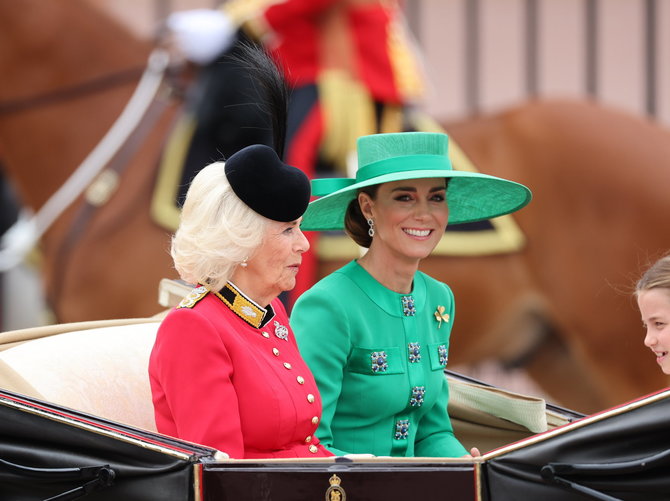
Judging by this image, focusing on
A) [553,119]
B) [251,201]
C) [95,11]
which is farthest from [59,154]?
[251,201]

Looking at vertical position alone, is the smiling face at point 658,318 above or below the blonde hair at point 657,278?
below

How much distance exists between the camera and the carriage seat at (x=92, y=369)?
1.94 meters

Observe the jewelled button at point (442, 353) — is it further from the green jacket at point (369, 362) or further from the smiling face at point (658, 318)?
the smiling face at point (658, 318)

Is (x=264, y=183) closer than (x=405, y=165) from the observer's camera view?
Yes

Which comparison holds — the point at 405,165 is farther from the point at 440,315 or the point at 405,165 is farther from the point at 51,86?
the point at 51,86

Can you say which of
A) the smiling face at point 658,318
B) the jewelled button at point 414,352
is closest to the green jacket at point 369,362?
the jewelled button at point 414,352

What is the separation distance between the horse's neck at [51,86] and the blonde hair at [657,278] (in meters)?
2.52

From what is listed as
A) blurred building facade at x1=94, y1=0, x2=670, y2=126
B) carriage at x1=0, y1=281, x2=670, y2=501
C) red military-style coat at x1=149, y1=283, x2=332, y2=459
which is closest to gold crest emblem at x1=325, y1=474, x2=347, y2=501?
carriage at x1=0, y1=281, x2=670, y2=501

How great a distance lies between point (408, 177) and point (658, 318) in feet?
1.56

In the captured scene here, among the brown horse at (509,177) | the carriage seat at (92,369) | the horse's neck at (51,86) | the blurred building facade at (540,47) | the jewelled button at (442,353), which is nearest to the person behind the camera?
the carriage seat at (92,369)

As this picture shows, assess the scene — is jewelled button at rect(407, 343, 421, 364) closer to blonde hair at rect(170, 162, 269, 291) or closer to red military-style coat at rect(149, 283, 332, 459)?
red military-style coat at rect(149, 283, 332, 459)

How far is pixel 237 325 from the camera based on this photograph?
1781mm

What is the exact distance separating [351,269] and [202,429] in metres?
0.56

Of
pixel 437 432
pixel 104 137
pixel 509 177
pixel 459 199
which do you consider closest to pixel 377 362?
pixel 437 432
